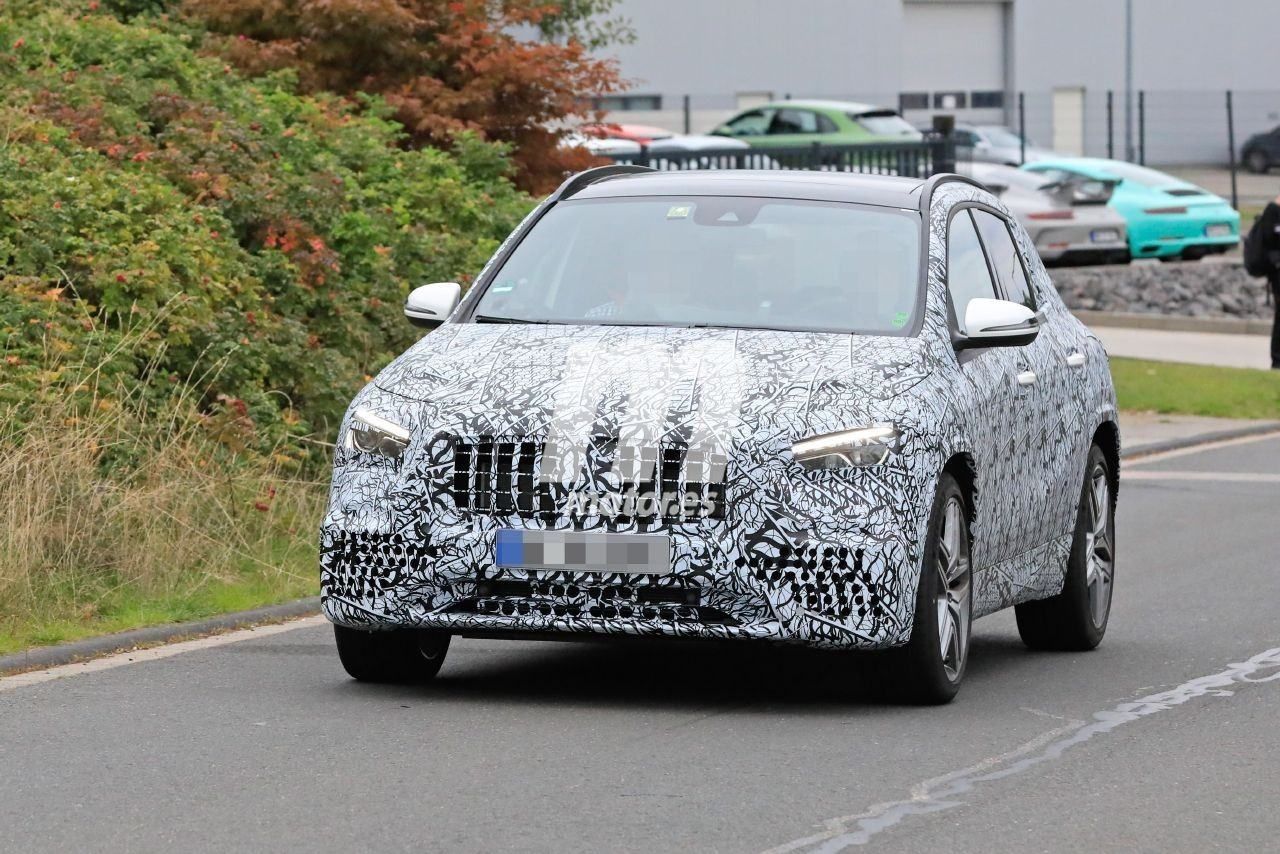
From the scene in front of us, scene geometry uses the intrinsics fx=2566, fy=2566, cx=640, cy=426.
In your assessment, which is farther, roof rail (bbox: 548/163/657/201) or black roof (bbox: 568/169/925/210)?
roof rail (bbox: 548/163/657/201)

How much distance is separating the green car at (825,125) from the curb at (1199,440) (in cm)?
2133

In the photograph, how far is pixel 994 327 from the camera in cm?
856

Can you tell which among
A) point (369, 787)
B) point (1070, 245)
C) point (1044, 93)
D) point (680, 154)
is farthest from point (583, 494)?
point (1044, 93)

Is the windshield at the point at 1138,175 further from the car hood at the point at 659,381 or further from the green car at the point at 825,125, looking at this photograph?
the car hood at the point at 659,381

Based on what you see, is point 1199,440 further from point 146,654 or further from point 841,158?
point 146,654

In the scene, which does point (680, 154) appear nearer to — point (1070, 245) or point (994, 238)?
point (1070, 245)

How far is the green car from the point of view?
42.6 meters

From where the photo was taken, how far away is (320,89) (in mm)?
19609

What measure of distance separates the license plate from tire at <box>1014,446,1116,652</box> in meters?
2.64

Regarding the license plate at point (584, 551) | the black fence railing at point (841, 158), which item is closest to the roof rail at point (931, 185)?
the license plate at point (584, 551)

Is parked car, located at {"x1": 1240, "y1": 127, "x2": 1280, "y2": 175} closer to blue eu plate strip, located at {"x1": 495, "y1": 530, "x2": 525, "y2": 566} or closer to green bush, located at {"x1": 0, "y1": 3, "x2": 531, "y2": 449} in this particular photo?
green bush, located at {"x1": 0, "y1": 3, "x2": 531, "y2": 449}

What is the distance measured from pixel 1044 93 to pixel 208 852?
199ft

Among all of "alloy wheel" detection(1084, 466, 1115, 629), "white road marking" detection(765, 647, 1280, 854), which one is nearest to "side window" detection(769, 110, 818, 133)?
"alloy wheel" detection(1084, 466, 1115, 629)

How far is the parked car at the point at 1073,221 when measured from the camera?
110 feet
